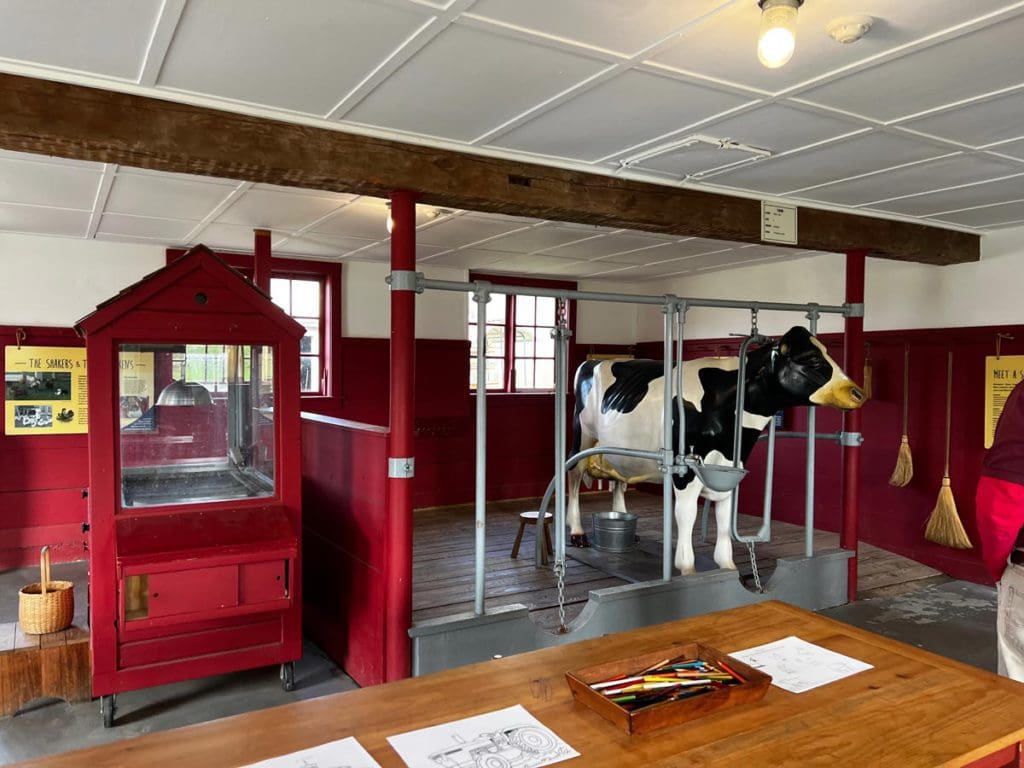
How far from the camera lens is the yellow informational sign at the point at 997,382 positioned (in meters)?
5.36

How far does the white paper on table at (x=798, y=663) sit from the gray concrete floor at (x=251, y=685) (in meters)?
2.66

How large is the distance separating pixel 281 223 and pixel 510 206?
2.28 metres

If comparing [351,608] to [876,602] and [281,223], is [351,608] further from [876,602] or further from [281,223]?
[876,602]

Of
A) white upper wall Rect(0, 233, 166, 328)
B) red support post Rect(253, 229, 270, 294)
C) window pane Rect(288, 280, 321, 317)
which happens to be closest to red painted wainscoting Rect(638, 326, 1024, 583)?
red support post Rect(253, 229, 270, 294)

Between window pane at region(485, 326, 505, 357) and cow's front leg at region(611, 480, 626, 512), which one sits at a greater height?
window pane at region(485, 326, 505, 357)

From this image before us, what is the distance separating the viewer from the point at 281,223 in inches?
211

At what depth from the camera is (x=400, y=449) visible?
11.7ft

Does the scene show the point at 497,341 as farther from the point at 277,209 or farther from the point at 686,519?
the point at 686,519

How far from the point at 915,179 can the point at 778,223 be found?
2.55ft

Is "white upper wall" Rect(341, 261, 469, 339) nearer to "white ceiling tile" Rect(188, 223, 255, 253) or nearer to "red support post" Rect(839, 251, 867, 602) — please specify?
"white ceiling tile" Rect(188, 223, 255, 253)

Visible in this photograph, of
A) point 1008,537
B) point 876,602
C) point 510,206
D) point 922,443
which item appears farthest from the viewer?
point 922,443

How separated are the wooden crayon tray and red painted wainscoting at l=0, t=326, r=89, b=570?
18.2ft

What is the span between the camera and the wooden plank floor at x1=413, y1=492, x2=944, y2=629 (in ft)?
14.9

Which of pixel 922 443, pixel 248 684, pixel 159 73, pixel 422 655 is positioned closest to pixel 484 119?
pixel 159 73
